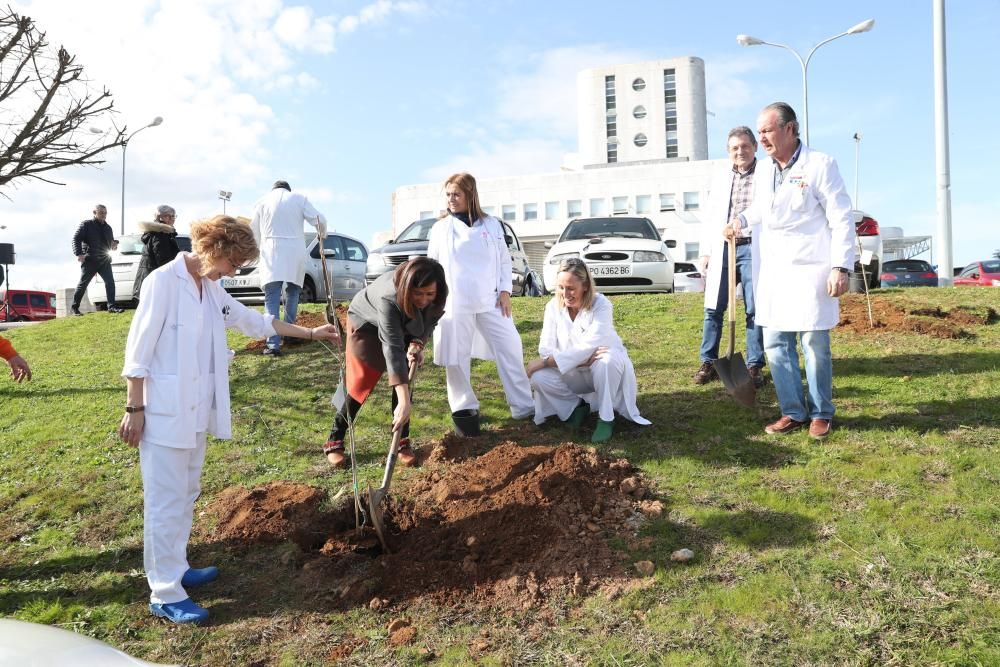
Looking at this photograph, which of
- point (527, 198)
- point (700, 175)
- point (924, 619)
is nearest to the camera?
point (924, 619)

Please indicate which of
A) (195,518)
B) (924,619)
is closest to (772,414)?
(924,619)

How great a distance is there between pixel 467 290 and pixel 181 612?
2.89m

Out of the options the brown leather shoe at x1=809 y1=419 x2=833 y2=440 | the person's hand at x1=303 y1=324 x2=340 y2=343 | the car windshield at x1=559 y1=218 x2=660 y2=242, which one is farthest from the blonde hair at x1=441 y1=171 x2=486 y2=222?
the car windshield at x1=559 y1=218 x2=660 y2=242

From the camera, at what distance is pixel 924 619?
3.09 meters

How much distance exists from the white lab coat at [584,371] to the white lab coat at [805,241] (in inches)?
41.4

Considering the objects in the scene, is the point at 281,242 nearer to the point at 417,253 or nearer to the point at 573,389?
the point at 417,253

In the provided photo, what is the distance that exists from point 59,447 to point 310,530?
3173mm

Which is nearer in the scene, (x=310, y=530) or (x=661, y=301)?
(x=310, y=530)

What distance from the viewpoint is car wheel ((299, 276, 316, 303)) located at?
1229 centimetres

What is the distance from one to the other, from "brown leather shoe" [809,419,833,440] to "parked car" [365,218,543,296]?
606 cm

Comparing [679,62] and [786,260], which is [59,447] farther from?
[679,62]

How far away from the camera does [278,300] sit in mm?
8484

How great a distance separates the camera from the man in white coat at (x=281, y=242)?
8328 millimetres

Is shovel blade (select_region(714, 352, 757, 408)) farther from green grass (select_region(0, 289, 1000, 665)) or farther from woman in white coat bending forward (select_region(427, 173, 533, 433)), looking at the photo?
woman in white coat bending forward (select_region(427, 173, 533, 433))
